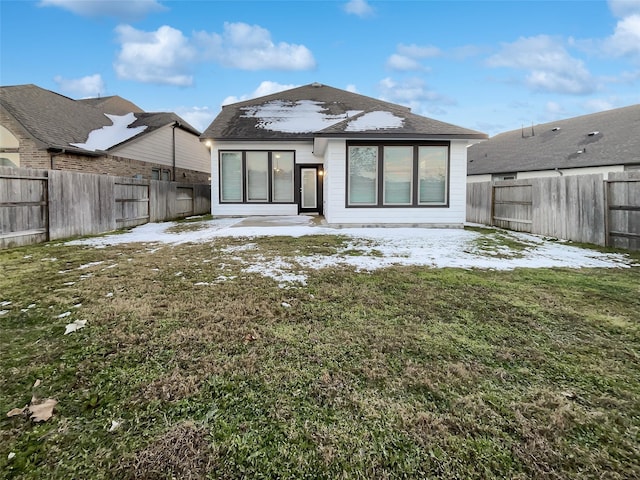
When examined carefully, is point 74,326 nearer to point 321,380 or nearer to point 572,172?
point 321,380

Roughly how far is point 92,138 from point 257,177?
7.78m

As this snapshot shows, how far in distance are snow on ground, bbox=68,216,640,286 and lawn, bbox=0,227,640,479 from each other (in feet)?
4.06

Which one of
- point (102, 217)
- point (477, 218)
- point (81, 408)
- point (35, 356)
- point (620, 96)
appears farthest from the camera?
point (620, 96)

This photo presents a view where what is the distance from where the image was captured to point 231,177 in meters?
14.1

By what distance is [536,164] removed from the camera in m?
20.3

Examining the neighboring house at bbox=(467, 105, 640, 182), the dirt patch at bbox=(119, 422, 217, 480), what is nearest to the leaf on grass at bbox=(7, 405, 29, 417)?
the dirt patch at bbox=(119, 422, 217, 480)

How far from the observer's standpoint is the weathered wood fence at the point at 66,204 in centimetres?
694

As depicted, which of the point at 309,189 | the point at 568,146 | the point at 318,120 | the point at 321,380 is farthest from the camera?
the point at 568,146

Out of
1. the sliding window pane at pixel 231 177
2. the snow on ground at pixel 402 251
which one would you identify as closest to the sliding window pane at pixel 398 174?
the snow on ground at pixel 402 251

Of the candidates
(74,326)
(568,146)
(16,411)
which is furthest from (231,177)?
(568,146)

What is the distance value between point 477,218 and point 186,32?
2104cm

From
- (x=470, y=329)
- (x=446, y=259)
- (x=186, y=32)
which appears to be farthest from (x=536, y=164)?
(x=186, y=32)

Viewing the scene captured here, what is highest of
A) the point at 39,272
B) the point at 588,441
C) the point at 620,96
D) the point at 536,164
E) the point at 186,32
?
the point at 620,96

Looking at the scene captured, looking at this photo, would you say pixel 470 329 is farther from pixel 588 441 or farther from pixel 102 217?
pixel 102 217
